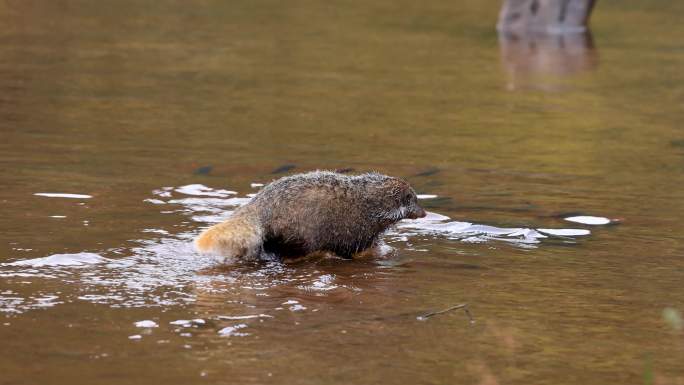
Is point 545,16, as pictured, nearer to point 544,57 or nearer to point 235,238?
point 544,57

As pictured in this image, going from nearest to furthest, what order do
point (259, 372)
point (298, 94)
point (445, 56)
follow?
point (259, 372) < point (298, 94) < point (445, 56)

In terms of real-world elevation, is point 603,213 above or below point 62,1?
below

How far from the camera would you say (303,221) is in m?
7.26

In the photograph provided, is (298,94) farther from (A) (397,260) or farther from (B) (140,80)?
(A) (397,260)

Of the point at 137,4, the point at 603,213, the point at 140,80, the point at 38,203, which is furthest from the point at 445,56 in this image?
the point at 38,203

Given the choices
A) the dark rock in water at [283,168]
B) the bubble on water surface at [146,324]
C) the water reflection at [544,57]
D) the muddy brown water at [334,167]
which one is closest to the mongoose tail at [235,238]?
the muddy brown water at [334,167]

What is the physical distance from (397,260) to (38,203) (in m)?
2.47

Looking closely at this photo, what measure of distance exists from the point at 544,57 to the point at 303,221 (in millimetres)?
11231

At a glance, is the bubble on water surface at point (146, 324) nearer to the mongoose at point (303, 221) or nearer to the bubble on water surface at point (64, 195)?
the mongoose at point (303, 221)

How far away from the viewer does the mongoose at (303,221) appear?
23.4 ft

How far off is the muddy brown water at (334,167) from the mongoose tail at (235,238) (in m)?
0.10

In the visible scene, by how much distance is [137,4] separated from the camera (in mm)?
20797

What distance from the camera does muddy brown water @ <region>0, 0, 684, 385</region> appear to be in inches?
223

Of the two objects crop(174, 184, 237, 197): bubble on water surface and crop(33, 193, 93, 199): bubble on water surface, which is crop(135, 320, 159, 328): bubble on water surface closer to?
crop(33, 193, 93, 199): bubble on water surface
